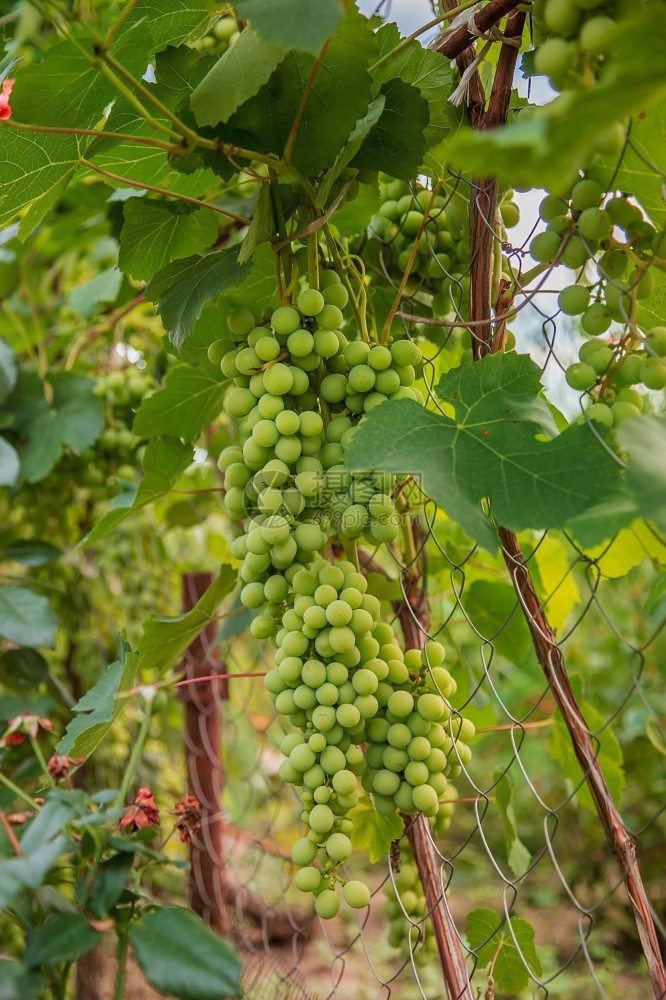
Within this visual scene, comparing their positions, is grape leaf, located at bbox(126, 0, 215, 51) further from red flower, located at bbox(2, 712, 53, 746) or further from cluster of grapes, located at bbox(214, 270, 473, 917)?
red flower, located at bbox(2, 712, 53, 746)

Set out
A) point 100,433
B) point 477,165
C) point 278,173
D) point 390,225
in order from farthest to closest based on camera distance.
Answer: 1. point 100,433
2. point 390,225
3. point 278,173
4. point 477,165

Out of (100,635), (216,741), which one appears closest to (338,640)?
(216,741)

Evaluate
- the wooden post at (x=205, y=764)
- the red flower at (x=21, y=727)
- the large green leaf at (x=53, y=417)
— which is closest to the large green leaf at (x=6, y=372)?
the large green leaf at (x=53, y=417)

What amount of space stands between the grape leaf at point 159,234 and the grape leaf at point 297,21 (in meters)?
0.31

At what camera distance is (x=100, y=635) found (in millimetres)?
1621

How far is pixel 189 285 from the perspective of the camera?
78 centimetres

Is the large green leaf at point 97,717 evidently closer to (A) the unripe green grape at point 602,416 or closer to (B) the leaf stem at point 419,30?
(A) the unripe green grape at point 602,416

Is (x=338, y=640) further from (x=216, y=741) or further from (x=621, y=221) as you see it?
(x=216, y=741)

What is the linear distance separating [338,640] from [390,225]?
540 millimetres

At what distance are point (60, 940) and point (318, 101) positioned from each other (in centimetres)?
70

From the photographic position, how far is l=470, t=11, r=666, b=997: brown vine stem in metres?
0.69

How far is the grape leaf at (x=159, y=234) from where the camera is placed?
858mm

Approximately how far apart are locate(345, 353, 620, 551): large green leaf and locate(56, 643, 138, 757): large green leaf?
0.39 m

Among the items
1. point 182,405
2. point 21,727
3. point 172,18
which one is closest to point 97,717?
point 21,727
